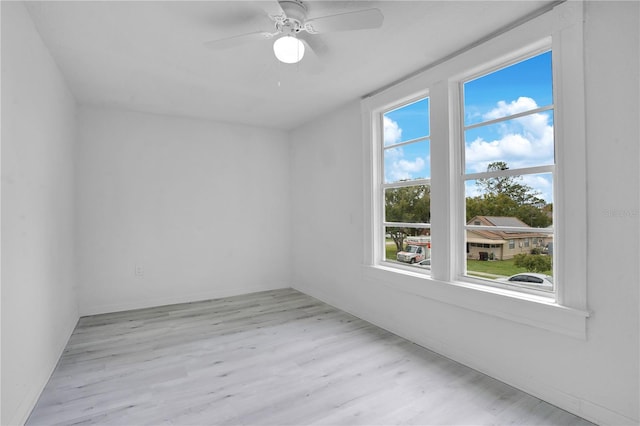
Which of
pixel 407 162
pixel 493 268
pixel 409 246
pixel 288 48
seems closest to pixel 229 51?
pixel 288 48

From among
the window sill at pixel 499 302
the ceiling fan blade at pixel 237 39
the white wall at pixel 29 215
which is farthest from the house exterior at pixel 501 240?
the white wall at pixel 29 215

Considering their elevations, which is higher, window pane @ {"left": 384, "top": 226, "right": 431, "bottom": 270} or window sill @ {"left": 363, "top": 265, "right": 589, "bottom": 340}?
window pane @ {"left": 384, "top": 226, "right": 431, "bottom": 270}

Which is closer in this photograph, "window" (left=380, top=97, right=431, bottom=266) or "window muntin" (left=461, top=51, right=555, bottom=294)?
"window muntin" (left=461, top=51, right=555, bottom=294)

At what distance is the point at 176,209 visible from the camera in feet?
14.5

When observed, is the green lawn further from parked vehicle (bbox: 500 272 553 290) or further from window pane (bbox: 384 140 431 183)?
window pane (bbox: 384 140 431 183)

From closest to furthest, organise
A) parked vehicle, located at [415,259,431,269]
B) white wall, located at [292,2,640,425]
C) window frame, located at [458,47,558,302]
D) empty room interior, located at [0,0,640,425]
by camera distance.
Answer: white wall, located at [292,2,640,425]
empty room interior, located at [0,0,640,425]
window frame, located at [458,47,558,302]
parked vehicle, located at [415,259,431,269]

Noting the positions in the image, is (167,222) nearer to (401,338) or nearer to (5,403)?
(5,403)

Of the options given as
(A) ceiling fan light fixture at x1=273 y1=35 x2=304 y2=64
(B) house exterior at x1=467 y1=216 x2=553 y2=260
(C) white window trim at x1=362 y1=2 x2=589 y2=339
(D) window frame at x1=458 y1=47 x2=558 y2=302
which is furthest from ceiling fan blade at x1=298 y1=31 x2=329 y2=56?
(B) house exterior at x1=467 y1=216 x2=553 y2=260

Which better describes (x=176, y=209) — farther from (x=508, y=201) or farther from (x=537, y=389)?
(x=537, y=389)

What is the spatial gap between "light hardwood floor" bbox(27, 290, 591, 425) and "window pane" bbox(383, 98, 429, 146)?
2033 millimetres

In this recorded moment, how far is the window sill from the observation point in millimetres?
1963

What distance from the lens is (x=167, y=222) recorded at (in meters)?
4.36

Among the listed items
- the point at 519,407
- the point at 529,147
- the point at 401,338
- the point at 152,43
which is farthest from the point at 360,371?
the point at 152,43

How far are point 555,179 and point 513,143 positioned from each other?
412 millimetres
